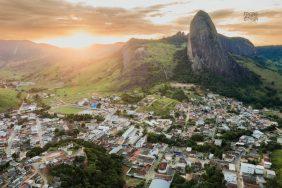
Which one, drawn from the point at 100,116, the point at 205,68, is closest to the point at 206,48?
the point at 205,68

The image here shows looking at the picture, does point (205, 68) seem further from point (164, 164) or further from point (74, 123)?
point (164, 164)

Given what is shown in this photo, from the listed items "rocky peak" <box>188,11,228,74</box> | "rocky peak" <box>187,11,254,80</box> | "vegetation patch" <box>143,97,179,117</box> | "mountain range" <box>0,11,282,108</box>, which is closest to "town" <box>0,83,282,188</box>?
"vegetation patch" <box>143,97,179,117</box>

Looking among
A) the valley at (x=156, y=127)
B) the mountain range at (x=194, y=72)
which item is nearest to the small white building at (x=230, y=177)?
the valley at (x=156, y=127)

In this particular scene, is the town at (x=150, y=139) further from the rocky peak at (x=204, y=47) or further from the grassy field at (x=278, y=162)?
the rocky peak at (x=204, y=47)

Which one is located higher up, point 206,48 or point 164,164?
point 206,48

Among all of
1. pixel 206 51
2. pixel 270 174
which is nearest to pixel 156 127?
pixel 270 174

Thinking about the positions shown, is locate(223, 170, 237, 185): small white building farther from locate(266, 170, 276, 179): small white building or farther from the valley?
locate(266, 170, 276, 179): small white building
